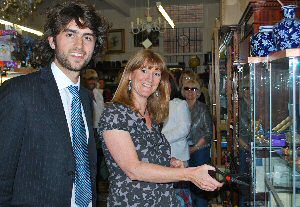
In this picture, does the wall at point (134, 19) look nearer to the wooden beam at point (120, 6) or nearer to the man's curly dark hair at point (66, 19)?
the wooden beam at point (120, 6)

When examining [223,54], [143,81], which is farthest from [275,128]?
[223,54]

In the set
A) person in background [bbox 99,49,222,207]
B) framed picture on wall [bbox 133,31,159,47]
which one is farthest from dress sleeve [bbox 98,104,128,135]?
framed picture on wall [bbox 133,31,159,47]

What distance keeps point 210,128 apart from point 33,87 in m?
3.80

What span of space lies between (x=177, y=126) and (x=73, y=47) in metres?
2.22

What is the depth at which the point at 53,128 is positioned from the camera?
69.0 inches

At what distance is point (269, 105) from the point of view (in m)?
2.71

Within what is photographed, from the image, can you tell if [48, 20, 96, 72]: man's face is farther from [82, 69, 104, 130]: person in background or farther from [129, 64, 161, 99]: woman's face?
[82, 69, 104, 130]: person in background

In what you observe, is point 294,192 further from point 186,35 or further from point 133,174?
point 186,35

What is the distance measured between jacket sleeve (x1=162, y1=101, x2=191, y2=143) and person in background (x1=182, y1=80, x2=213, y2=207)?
3.92 feet

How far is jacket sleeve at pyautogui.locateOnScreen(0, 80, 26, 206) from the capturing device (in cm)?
161

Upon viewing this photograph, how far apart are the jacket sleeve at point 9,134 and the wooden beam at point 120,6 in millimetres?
10035

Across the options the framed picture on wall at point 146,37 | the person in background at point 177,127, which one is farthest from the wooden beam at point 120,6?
the person in background at point 177,127

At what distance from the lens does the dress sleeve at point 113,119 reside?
85.0 inches

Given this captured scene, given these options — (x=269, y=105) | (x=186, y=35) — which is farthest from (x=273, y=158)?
(x=186, y=35)
